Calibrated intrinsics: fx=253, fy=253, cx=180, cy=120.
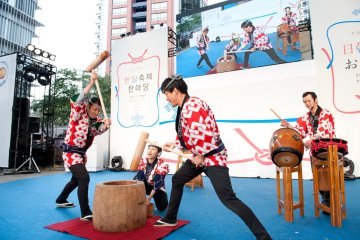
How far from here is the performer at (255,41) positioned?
6004 millimetres

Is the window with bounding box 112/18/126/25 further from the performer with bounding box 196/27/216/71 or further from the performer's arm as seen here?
the performer's arm

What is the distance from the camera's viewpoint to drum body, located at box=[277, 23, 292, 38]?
5.88 meters

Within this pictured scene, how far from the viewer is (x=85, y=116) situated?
2.69 meters

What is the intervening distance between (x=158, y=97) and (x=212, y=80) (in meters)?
1.57

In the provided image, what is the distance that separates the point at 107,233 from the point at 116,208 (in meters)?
0.22

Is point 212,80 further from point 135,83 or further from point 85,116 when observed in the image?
point 85,116

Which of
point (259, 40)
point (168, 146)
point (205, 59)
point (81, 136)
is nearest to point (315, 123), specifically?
point (168, 146)

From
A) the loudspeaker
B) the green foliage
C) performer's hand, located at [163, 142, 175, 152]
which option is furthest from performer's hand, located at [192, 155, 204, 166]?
the green foliage

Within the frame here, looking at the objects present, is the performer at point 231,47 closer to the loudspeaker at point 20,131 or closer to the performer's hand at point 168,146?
the performer's hand at point 168,146

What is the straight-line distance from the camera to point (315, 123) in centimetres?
286

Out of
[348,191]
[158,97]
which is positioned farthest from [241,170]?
[158,97]

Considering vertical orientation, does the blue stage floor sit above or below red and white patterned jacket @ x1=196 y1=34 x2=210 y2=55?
below

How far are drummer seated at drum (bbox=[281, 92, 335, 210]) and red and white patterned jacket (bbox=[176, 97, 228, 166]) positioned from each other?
1214 millimetres

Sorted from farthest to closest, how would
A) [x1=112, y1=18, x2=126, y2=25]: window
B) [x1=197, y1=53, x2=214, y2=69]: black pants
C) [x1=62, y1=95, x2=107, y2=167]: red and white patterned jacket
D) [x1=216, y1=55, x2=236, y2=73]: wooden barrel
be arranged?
[x1=112, y1=18, x2=126, y2=25]: window → [x1=197, y1=53, x2=214, y2=69]: black pants → [x1=216, y1=55, x2=236, y2=73]: wooden barrel → [x1=62, y1=95, x2=107, y2=167]: red and white patterned jacket
